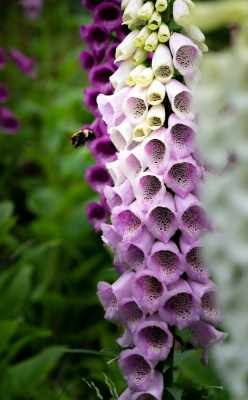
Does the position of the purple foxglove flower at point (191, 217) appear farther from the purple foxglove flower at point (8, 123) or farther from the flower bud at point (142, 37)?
the purple foxglove flower at point (8, 123)

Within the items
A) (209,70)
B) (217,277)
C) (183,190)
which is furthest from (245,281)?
(183,190)

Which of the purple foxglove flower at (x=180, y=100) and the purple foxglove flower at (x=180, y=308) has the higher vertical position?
the purple foxglove flower at (x=180, y=100)

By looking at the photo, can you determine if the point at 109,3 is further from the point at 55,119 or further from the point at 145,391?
the point at 55,119

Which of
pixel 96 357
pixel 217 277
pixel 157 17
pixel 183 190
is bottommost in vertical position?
pixel 96 357

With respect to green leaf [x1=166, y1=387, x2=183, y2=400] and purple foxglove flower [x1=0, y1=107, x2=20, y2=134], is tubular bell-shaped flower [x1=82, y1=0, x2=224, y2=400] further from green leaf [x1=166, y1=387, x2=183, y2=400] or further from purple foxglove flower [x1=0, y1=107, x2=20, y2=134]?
purple foxglove flower [x1=0, y1=107, x2=20, y2=134]

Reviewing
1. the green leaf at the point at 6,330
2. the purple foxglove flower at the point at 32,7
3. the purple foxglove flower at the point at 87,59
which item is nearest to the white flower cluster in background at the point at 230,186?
the purple foxglove flower at the point at 87,59

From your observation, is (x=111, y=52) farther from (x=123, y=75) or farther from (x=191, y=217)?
(x=191, y=217)
